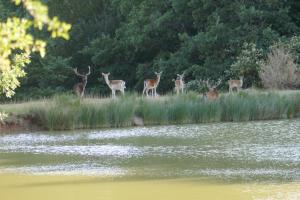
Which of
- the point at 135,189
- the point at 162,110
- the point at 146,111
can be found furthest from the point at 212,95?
the point at 135,189

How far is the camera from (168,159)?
509 inches

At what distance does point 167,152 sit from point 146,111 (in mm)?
6561

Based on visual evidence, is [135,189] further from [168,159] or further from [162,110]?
[162,110]

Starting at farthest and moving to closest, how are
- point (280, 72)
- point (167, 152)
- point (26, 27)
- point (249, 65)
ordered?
point (249, 65) < point (280, 72) < point (167, 152) < point (26, 27)

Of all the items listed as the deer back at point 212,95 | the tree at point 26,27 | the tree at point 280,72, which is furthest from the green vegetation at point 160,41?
the tree at point 26,27

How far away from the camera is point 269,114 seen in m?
21.1

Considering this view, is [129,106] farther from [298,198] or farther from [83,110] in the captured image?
[298,198]

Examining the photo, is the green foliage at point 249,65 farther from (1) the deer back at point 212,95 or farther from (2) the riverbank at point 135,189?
(2) the riverbank at point 135,189

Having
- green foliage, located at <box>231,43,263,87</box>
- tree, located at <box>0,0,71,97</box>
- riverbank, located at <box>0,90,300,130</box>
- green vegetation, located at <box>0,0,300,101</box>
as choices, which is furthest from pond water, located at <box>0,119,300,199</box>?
green vegetation, located at <box>0,0,300,101</box>

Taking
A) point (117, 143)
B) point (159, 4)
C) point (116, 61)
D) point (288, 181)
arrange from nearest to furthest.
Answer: point (288, 181), point (117, 143), point (159, 4), point (116, 61)

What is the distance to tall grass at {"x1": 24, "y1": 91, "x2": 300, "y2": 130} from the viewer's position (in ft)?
65.3

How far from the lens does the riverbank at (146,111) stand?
19844 mm

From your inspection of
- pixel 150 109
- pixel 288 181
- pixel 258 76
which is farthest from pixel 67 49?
pixel 288 181

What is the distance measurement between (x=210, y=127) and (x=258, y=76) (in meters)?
11.0
